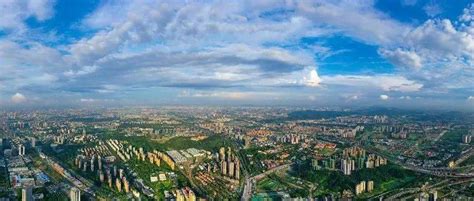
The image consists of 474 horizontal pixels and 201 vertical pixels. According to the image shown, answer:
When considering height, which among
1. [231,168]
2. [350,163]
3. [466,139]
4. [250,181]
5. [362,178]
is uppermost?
[466,139]

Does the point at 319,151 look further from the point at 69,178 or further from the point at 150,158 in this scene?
the point at 69,178

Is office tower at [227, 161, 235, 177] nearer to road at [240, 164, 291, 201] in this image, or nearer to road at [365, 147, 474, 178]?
road at [240, 164, 291, 201]

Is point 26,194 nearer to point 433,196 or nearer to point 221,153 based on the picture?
point 221,153

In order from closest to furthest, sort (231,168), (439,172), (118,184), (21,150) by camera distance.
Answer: (118,184) → (231,168) → (439,172) → (21,150)

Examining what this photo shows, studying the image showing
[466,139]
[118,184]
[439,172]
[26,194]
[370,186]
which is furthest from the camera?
Answer: [466,139]

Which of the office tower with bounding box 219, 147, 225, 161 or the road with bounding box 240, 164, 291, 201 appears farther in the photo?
the office tower with bounding box 219, 147, 225, 161

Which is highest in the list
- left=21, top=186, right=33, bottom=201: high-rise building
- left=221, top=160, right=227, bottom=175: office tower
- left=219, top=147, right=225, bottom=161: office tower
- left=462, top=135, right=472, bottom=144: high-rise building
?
left=462, top=135, right=472, bottom=144: high-rise building

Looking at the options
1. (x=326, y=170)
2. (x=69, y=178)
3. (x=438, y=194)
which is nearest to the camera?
(x=438, y=194)

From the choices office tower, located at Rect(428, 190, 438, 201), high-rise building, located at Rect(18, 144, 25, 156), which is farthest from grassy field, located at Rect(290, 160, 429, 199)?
high-rise building, located at Rect(18, 144, 25, 156)

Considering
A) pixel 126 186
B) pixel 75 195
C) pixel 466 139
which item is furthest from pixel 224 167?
pixel 466 139

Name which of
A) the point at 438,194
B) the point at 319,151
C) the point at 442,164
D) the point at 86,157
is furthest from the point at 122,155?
the point at 442,164

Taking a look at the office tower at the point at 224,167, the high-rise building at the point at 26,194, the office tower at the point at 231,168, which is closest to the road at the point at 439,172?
the office tower at the point at 231,168
